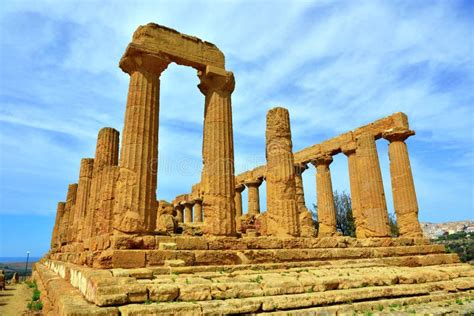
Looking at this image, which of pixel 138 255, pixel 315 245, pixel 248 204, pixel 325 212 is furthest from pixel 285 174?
pixel 248 204

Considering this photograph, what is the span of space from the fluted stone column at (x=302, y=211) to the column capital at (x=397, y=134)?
609cm

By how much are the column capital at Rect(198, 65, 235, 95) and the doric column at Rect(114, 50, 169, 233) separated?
1.40m

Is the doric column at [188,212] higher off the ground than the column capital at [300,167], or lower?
lower

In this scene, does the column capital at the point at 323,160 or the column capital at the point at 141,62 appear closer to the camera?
the column capital at the point at 141,62

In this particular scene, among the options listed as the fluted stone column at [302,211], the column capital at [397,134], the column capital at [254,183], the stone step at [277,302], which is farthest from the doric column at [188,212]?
the stone step at [277,302]

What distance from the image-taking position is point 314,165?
77.1 ft

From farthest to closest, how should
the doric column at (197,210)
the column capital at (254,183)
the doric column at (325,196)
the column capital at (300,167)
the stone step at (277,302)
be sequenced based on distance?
1. the doric column at (197,210)
2. the column capital at (254,183)
3. the column capital at (300,167)
4. the doric column at (325,196)
5. the stone step at (277,302)

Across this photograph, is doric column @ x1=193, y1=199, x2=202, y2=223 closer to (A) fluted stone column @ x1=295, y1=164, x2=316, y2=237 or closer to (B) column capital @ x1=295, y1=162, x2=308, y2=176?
(B) column capital @ x1=295, y1=162, x2=308, y2=176

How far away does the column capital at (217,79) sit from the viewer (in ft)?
38.5

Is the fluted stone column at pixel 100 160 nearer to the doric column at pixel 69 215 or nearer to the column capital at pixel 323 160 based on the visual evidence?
the doric column at pixel 69 215

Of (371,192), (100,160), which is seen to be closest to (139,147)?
(100,160)

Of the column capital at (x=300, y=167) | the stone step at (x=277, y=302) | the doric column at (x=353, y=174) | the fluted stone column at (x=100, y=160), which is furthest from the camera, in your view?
the column capital at (x=300, y=167)

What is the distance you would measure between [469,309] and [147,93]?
1006cm

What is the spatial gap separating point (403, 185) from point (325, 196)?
16.6 ft
